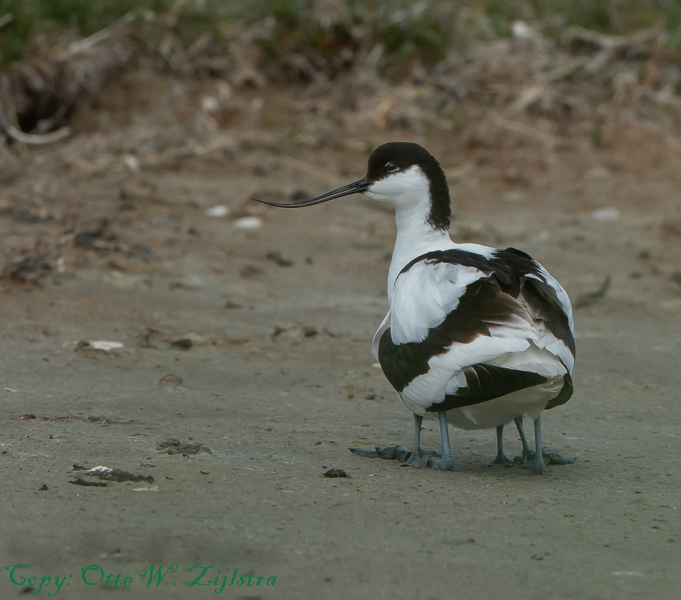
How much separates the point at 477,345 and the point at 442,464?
52cm

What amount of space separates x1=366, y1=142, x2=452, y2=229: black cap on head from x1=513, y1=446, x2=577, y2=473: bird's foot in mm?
1058

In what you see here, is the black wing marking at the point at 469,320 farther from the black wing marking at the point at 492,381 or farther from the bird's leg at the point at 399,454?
the bird's leg at the point at 399,454

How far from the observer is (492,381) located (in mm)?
3025

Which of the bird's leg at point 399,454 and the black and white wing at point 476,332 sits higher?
the black and white wing at point 476,332

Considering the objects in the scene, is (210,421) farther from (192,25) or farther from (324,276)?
(192,25)

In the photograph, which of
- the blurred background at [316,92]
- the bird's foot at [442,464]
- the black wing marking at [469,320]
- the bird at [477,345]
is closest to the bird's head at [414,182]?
the bird at [477,345]

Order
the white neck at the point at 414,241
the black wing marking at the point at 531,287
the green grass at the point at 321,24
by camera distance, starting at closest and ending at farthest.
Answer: the black wing marking at the point at 531,287 < the white neck at the point at 414,241 < the green grass at the point at 321,24

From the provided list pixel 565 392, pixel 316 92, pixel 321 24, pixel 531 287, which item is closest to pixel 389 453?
pixel 565 392

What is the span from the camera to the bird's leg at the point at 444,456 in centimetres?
328

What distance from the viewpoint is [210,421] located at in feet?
11.9

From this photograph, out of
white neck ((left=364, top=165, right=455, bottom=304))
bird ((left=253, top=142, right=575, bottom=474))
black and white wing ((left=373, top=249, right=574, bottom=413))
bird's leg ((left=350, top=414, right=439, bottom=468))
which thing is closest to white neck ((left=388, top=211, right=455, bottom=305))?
white neck ((left=364, top=165, right=455, bottom=304))

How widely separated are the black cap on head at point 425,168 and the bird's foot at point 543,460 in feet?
3.47

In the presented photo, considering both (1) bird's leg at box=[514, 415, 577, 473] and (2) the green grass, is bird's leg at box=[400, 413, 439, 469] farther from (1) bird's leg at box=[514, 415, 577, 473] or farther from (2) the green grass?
(2) the green grass

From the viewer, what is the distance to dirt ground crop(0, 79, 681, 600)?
7.52ft
